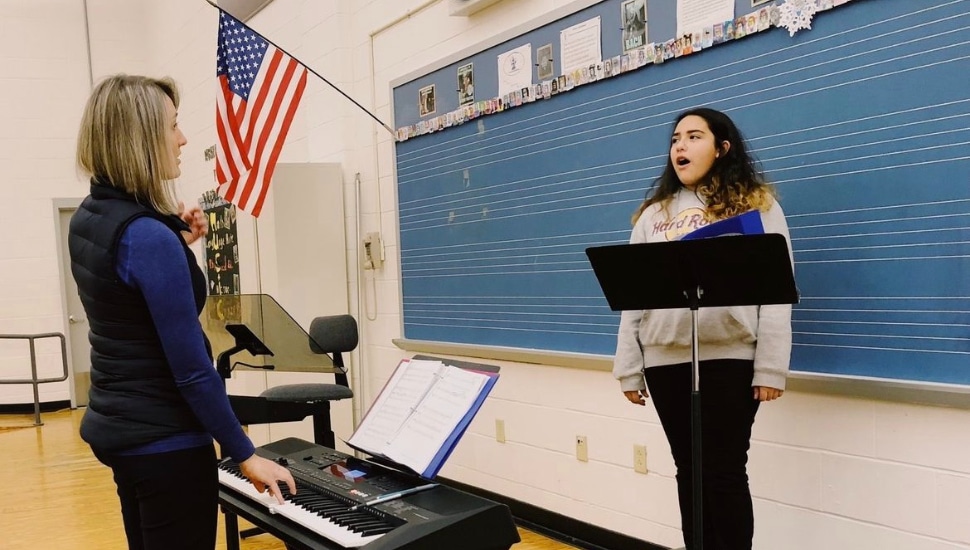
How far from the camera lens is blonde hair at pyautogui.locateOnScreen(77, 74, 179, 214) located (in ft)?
4.70

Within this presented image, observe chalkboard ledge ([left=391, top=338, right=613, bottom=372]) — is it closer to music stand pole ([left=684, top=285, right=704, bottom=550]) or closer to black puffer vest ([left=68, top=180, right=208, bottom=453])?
music stand pole ([left=684, top=285, right=704, bottom=550])

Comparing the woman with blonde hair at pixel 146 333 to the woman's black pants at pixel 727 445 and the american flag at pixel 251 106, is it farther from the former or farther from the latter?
the american flag at pixel 251 106

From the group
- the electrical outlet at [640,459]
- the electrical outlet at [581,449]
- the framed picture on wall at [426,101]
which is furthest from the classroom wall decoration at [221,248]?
the electrical outlet at [640,459]

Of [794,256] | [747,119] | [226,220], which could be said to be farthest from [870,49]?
[226,220]

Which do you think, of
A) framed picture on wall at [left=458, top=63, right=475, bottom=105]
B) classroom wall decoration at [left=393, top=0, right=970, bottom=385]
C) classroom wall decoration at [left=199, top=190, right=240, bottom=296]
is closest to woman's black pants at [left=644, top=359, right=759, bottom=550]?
classroom wall decoration at [left=393, top=0, right=970, bottom=385]

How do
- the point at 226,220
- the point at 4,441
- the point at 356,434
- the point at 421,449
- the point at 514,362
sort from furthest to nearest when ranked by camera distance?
1. the point at 4,441
2. the point at 226,220
3. the point at 514,362
4. the point at 356,434
5. the point at 421,449

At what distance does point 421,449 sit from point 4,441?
6075 mm

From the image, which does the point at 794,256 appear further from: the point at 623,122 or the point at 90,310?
the point at 90,310

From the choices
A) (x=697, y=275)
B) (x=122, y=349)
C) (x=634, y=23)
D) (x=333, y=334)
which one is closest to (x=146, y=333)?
(x=122, y=349)

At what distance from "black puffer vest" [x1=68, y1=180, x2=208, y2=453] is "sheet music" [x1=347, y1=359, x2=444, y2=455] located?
440 mm

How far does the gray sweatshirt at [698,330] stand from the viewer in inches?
83.1

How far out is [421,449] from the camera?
5.43 ft

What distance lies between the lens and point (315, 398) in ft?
9.82

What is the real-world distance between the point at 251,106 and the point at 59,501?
242cm
